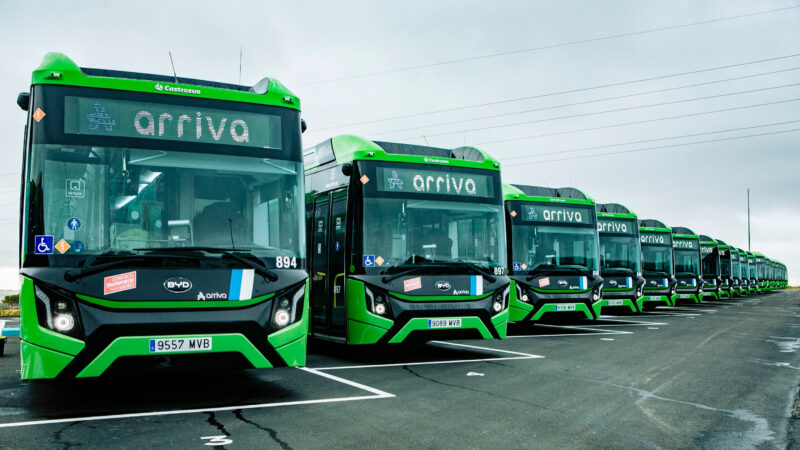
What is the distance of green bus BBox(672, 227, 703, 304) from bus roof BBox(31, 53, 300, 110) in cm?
2472

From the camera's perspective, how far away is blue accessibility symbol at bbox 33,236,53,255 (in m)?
5.96

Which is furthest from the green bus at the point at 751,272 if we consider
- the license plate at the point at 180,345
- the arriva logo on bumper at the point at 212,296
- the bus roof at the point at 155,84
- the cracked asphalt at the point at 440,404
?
the license plate at the point at 180,345

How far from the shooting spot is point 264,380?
28.2 feet

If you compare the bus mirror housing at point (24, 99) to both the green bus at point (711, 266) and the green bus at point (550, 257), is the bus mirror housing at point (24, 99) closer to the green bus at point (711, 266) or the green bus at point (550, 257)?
the green bus at point (550, 257)

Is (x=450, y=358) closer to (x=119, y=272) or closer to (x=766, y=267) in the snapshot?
(x=119, y=272)

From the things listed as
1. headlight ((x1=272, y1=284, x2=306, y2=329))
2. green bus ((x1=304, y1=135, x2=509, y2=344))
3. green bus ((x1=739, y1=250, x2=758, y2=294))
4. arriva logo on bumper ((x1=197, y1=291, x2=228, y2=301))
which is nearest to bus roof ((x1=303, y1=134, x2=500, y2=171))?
green bus ((x1=304, y1=135, x2=509, y2=344))

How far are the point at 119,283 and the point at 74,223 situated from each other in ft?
2.21

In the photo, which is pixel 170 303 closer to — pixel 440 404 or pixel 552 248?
→ pixel 440 404

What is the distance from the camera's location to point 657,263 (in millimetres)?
24594

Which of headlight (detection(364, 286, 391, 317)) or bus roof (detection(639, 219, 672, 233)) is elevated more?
bus roof (detection(639, 219, 672, 233))

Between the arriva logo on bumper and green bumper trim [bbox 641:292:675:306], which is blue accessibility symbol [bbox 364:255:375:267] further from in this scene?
green bumper trim [bbox 641:292:675:306]

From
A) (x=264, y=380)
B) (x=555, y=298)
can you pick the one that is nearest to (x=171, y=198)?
(x=264, y=380)

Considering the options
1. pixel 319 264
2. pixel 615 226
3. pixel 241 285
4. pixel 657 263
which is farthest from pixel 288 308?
pixel 657 263

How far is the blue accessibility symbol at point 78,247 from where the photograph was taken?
6.04 meters
